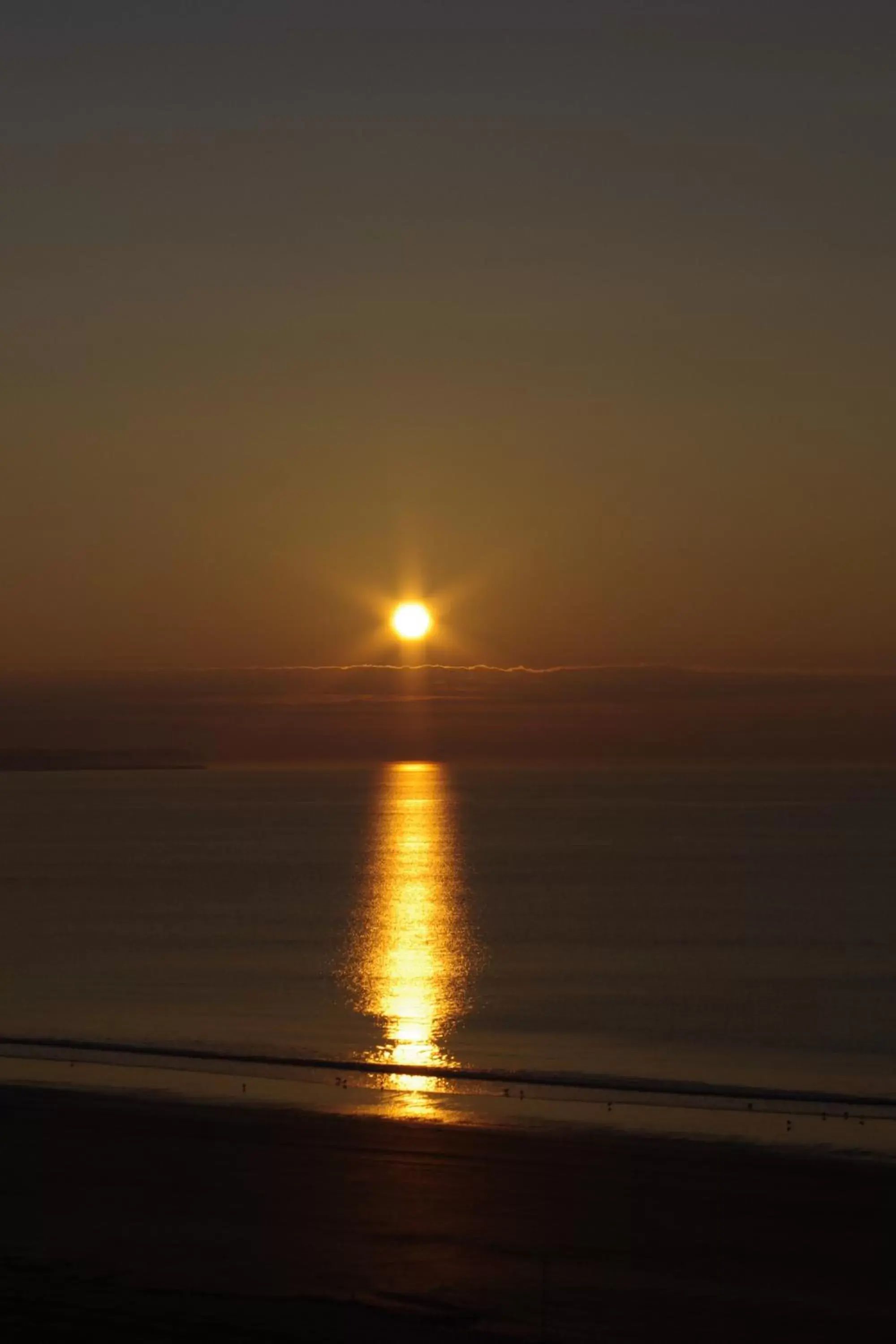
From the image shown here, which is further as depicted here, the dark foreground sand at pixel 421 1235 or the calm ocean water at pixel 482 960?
the calm ocean water at pixel 482 960

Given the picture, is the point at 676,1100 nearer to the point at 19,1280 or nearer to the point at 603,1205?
the point at 603,1205

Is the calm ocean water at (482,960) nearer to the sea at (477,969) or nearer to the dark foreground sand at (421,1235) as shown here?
the sea at (477,969)

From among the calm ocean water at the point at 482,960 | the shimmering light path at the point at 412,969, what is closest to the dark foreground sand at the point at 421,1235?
the shimmering light path at the point at 412,969

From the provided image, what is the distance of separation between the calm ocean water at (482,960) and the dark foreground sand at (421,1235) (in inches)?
551

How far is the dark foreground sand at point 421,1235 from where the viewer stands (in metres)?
15.5

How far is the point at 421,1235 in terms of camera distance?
18.3 meters

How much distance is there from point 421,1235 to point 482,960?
4918 cm

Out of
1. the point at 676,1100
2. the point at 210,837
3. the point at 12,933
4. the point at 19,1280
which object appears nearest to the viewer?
the point at 19,1280

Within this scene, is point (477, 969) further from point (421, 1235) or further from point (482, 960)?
point (421, 1235)

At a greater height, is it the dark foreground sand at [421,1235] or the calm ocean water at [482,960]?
the calm ocean water at [482,960]

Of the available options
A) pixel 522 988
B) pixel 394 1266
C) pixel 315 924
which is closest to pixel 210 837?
pixel 315 924

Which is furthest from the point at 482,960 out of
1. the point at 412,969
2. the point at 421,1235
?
the point at 421,1235

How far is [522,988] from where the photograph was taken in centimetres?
5731

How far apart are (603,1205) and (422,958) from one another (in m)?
49.3
